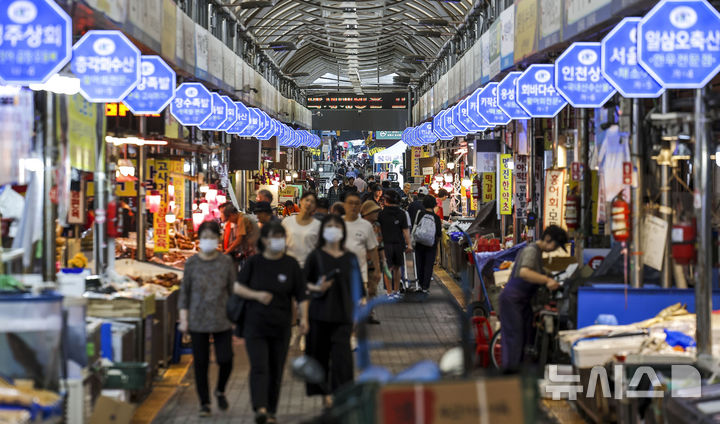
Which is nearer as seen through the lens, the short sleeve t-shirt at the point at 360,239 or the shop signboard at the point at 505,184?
the short sleeve t-shirt at the point at 360,239

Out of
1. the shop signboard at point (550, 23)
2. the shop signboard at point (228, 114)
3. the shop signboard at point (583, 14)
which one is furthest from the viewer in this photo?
the shop signboard at point (228, 114)

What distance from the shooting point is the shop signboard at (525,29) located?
14227 millimetres

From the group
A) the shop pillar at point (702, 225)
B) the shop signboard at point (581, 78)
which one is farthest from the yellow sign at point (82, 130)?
the shop pillar at point (702, 225)

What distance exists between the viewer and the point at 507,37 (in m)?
16.6

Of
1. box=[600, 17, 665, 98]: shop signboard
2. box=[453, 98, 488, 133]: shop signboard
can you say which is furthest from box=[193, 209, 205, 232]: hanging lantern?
box=[600, 17, 665, 98]: shop signboard

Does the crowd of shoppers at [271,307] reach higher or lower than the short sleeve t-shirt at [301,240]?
lower

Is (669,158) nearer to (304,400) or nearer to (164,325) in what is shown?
(304,400)

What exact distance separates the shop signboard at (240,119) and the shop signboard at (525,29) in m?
6.77

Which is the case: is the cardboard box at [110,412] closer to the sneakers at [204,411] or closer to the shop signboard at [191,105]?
the sneakers at [204,411]

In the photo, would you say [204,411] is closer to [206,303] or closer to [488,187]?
[206,303]

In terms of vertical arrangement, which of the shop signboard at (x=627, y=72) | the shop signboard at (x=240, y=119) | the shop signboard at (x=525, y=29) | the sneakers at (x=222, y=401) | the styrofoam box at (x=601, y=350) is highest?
the shop signboard at (x=525, y=29)

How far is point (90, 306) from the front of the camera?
956cm

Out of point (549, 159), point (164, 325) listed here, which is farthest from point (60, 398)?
point (549, 159)

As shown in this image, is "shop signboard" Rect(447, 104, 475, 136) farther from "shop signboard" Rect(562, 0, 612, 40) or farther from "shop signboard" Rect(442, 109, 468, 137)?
"shop signboard" Rect(562, 0, 612, 40)
